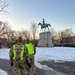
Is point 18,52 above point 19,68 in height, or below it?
above

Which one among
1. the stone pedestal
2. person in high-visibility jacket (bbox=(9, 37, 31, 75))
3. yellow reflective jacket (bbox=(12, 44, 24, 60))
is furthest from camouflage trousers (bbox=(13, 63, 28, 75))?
the stone pedestal

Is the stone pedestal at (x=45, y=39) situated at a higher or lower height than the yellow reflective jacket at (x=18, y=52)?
higher

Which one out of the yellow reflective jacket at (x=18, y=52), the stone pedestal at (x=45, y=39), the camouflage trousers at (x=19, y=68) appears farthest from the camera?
the stone pedestal at (x=45, y=39)

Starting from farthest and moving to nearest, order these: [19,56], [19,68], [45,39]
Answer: [45,39], [19,68], [19,56]

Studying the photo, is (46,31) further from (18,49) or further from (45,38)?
(18,49)

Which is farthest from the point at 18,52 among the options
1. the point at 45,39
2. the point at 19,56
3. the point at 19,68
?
the point at 45,39

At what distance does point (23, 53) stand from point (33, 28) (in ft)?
332

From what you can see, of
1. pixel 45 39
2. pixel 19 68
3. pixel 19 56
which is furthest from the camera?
pixel 45 39

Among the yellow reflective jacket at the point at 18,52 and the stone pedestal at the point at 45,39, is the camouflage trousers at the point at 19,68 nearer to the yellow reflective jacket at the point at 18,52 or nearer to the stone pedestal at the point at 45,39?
the yellow reflective jacket at the point at 18,52

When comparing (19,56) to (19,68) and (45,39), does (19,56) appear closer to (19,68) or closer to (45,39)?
(19,68)

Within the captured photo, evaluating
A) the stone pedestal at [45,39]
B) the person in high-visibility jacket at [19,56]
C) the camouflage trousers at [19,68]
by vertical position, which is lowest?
the camouflage trousers at [19,68]

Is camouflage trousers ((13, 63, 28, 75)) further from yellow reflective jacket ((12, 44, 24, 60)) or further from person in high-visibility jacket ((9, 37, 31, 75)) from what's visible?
yellow reflective jacket ((12, 44, 24, 60))

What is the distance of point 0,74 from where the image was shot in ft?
43.4

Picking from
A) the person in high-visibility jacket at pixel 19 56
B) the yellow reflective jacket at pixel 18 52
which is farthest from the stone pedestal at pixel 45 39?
the yellow reflective jacket at pixel 18 52
